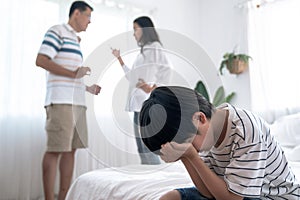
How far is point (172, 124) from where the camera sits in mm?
721

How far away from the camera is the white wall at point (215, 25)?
267 centimetres

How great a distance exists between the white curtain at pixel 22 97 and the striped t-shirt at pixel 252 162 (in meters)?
1.56

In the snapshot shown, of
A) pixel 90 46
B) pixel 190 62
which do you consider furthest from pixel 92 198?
pixel 90 46

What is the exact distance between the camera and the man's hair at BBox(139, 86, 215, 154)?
2.37ft

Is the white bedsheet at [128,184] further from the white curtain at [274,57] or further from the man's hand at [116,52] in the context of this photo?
the white curtain at [274,57]

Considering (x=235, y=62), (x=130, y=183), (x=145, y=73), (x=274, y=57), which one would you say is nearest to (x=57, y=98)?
(x=145, y=73)

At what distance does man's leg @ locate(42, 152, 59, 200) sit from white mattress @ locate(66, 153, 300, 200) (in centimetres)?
60

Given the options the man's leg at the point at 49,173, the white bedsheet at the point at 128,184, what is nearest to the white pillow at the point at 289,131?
the white bedsheet at the point at 128,184

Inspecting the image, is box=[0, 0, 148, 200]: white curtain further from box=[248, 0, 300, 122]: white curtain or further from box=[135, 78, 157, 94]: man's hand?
box=[248, 0, 300, 122]: white curtain

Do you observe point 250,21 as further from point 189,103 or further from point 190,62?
point 189,103

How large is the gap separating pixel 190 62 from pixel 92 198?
0.58 meters

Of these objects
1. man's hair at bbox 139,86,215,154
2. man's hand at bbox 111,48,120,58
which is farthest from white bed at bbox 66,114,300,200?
man's hand at bbox 111,48,120,58

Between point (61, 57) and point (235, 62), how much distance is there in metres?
1.44

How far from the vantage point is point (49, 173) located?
1759 mm
